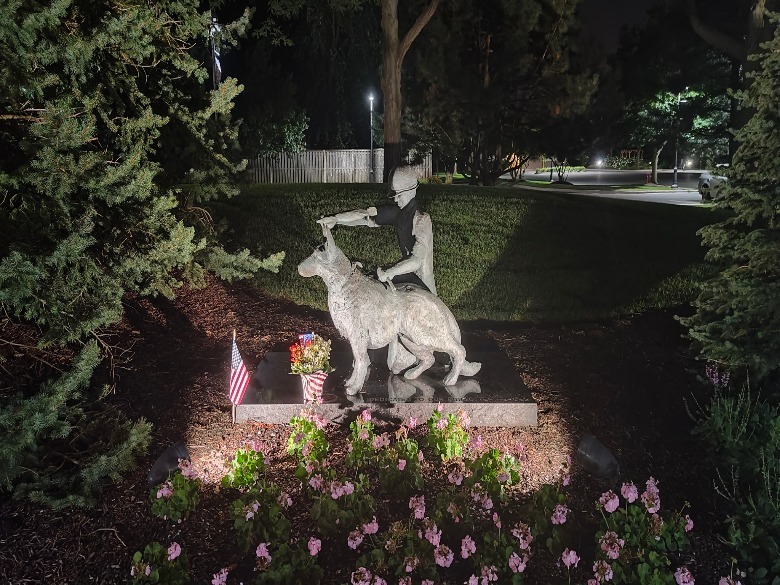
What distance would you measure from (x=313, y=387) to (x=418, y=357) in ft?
3.53

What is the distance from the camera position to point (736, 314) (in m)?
6.00

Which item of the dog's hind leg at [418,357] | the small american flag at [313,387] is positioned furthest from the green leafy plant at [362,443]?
the dog's hind leg at [418,357]

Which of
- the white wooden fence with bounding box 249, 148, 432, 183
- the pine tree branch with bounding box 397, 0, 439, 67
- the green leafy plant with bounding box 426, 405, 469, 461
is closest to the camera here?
the green leafy plant with bounding box 426, 405, 469, 461

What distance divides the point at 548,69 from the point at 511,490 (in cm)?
1775

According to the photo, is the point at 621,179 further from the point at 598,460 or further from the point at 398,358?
the point at 598,460

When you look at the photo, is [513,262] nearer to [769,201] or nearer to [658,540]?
[769,201]

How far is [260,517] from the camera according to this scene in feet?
14.8

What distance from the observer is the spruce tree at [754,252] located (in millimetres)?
5852

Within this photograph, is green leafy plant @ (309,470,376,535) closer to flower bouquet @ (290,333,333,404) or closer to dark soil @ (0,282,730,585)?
dark soil @ (0,282,730,585)

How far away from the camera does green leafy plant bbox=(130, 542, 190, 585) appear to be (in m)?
4.06

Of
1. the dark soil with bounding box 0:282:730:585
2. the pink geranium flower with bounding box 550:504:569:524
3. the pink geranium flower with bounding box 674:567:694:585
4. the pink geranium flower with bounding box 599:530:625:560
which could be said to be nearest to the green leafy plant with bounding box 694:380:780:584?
the dark soil with bounding box 0:282:730:585

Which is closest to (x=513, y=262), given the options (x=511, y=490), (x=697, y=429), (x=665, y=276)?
(x=665, y=276)

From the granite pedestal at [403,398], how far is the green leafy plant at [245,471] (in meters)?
0.75

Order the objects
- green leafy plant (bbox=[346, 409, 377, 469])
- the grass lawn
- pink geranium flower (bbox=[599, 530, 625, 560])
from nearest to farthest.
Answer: pink geranium flower (bbox=[599, 530, 625, 560])
green leafy plant (bbox=[346, 409, 377, 469])
the grass lawn
